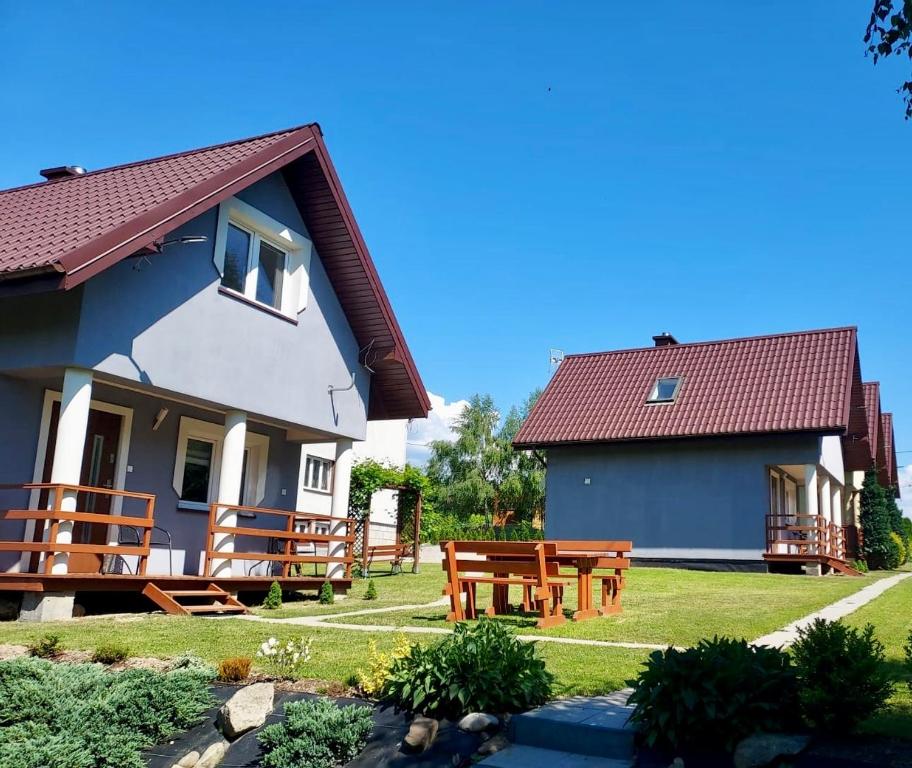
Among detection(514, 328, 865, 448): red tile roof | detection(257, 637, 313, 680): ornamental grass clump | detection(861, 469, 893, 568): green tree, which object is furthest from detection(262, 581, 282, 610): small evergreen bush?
detection(861, 469, 893, 568): green tree

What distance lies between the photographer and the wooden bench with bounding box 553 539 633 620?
34.6 ft

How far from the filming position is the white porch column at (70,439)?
1085 centimetres

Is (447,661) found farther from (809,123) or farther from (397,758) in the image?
(809,123)

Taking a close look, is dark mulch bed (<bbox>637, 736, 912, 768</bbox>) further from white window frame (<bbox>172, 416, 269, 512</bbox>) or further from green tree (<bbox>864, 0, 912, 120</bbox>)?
white window frame (<bbox>172, 416, 269, 512</bbox>)

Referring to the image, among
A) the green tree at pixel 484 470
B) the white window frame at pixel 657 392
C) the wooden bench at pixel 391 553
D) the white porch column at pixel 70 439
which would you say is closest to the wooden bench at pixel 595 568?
the white porch column at pixel 70 439

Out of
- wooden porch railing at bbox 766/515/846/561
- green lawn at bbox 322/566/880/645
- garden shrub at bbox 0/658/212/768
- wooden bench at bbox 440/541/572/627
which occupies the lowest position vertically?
garden shrub at bbox 0/658/212/768

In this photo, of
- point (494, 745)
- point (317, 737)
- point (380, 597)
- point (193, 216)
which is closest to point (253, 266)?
point (193, 216)

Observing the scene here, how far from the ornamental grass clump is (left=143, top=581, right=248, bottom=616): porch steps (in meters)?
4.59

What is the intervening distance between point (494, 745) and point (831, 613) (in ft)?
25.1

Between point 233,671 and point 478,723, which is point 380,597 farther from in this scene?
point 478,723

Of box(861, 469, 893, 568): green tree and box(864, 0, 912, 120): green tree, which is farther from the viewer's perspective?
box(861, 469, 893, 568): green tree

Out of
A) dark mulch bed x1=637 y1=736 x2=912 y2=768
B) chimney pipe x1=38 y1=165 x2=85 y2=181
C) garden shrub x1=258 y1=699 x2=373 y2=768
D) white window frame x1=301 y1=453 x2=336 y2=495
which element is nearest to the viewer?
dark mulch bed x1=637 y1=736 x2=912 y2=768

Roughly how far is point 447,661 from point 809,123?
12057 millimetres

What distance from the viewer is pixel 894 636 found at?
8984mm
